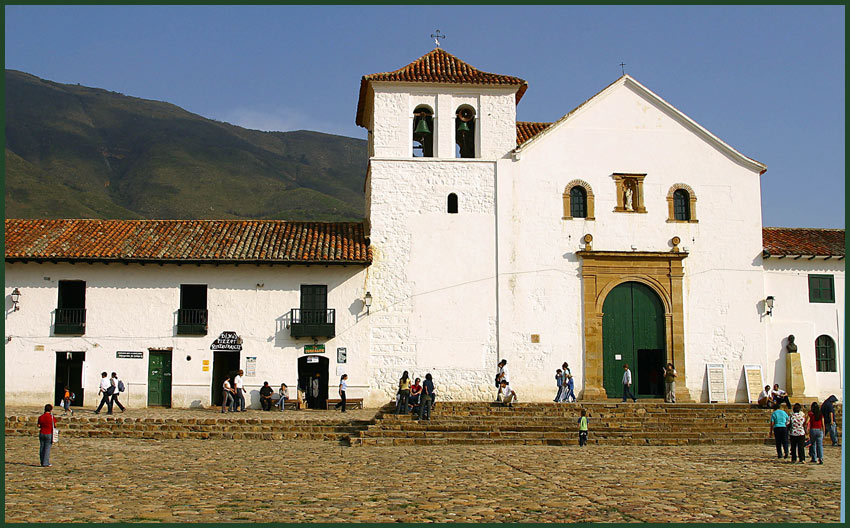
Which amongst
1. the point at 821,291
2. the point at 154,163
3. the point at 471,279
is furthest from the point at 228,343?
the point at 154,163

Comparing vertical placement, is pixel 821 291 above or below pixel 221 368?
above

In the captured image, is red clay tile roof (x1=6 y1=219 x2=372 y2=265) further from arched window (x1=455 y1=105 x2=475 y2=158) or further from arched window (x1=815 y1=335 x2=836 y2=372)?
arched window (x1=815 y1=335 x2=836 y2=372)

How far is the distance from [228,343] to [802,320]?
18862mm

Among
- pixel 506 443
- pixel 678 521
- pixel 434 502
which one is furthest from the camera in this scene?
pixel 506 443

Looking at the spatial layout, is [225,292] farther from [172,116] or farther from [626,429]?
[172,116]

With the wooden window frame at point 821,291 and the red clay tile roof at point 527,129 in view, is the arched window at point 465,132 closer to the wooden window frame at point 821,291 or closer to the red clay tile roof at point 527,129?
the red clay tile roof at point 527,129

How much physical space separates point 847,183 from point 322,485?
371 inches

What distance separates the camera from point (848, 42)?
643 cm

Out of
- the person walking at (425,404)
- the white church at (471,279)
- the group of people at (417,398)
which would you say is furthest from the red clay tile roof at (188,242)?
the person walking at (425,404)

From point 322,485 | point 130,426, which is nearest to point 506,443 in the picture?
point 322,485

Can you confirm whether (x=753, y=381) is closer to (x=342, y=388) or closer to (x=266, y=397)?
(x=342, y=388)

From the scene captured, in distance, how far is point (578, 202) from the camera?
89.9ft

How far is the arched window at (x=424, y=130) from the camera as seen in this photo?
26953 millimetres

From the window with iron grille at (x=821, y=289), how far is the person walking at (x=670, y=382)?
5.95 meters
